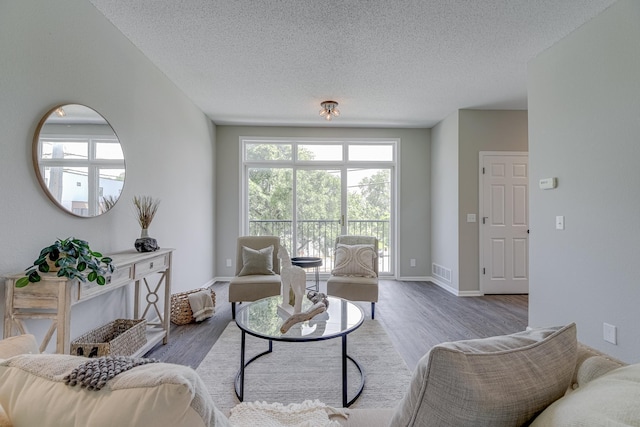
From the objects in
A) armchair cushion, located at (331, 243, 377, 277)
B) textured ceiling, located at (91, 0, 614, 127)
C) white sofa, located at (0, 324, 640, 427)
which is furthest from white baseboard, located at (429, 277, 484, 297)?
white sofa, located at (0, 324, 640, 427)

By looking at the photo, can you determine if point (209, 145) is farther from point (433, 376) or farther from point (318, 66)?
point (433, 376)

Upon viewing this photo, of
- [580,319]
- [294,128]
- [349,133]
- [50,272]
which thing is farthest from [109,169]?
[580,319]

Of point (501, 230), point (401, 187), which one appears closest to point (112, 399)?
point (501, 230)

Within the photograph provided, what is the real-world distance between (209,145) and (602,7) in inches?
177

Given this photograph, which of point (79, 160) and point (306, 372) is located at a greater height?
point (79, 160)

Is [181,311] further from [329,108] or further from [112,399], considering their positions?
[329,108]

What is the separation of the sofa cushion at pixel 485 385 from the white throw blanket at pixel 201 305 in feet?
9.42

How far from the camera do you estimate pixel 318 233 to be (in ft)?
16.6

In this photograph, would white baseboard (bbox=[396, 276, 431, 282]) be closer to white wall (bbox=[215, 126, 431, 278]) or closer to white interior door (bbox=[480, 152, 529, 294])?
white wall (bbox=[215, 126, 431, 278])

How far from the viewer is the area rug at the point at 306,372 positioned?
71.4 inches

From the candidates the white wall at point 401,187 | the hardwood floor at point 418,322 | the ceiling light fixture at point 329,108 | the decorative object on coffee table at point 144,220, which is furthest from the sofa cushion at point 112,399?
the white wall at point 401,187

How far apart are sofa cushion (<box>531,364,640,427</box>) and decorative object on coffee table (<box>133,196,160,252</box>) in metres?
2.58

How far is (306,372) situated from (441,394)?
69.0 inches

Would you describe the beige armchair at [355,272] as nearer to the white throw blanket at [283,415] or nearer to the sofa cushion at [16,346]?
the white throw blanket at [283,415]
